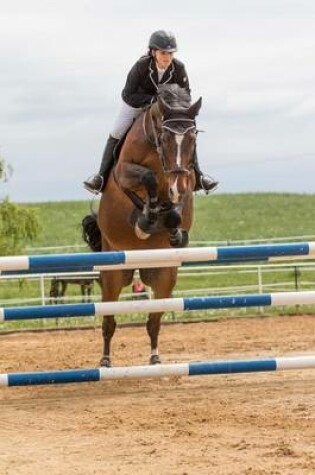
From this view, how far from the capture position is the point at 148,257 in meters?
6.59

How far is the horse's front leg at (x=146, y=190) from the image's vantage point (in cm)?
812

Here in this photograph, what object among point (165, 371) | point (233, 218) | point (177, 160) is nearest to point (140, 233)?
point (177, 160)

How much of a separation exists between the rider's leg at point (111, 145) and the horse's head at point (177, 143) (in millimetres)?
1273

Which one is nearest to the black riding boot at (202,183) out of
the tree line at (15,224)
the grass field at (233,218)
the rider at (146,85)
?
the rider at (146,85)

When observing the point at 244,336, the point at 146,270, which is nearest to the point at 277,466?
the point at 146,270

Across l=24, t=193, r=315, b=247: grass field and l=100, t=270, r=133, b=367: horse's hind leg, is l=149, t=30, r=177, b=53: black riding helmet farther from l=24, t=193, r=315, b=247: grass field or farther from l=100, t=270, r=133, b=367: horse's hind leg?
l=24, t=193, r=315, b=247: grass field

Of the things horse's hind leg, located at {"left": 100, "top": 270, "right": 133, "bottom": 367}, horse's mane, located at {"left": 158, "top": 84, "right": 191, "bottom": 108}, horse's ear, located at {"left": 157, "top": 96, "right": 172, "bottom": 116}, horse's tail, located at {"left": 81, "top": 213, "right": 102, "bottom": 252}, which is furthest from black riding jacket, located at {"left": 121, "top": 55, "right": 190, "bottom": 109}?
horse's tail, located at {"left": 81, "top": 213, "right": 102, "bottom": 252}

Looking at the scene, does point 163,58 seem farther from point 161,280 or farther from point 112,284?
point 112,284

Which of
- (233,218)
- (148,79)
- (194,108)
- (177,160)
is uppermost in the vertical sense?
(233,218)

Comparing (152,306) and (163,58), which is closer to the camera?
(152,306)

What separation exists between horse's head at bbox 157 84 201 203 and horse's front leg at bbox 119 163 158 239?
1.53 feet

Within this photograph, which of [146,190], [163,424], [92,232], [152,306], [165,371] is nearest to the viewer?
[163,424]

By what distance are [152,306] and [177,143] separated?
4.20 feet

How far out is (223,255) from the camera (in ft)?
22.1
